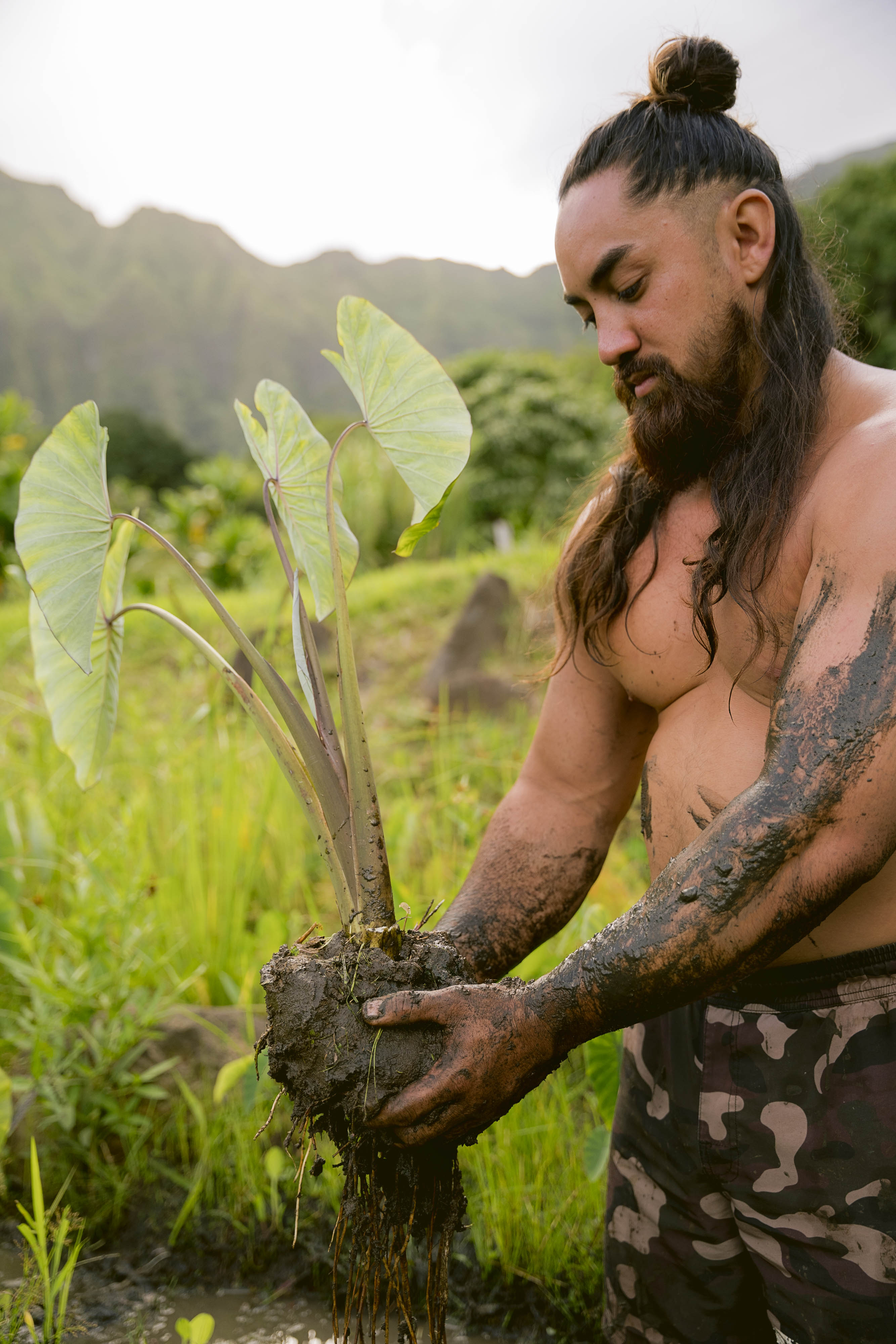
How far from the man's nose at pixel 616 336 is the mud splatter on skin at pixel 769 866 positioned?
53 centimetres

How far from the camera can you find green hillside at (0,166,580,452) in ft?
273

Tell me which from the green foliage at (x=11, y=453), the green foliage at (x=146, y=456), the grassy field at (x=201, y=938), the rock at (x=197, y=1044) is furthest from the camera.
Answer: the green foliage at (x=146, y=456)

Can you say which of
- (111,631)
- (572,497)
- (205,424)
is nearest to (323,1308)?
(111,631)

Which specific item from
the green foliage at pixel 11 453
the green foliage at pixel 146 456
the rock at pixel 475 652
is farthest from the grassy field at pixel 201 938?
the green foliage at pixel 146 456

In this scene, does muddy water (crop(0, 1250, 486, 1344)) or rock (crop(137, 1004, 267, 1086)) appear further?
rock (crop(137, 1004, 267, 1086))

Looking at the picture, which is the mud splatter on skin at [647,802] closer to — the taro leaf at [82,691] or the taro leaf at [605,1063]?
the taro leaf at [605,1063]

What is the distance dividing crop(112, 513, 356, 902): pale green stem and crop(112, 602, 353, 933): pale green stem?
0.01 m

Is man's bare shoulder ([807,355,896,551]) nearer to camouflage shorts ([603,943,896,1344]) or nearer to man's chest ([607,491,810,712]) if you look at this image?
man's chest ([607,491,810,712])

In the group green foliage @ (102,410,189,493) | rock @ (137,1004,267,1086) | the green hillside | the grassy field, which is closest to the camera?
the grassy field

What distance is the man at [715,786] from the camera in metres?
0.90

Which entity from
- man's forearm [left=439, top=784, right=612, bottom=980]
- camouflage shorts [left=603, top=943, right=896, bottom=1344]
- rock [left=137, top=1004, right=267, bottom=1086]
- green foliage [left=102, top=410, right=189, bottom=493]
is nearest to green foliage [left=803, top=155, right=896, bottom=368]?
man's forearm [left=439, top=784, right=612, bottom=980]

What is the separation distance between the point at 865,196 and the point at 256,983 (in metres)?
16.3

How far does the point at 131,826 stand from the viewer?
2.59 metres

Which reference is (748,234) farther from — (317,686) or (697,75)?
(317,686)
